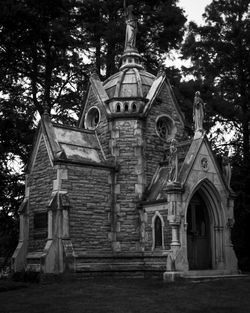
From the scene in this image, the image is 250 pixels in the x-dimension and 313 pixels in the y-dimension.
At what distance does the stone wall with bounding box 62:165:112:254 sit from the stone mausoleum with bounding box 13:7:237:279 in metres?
0.04

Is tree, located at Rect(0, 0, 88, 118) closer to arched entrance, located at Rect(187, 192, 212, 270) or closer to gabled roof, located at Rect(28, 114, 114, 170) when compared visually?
gabled roof, located at Rect(28, 114, 114, 170)

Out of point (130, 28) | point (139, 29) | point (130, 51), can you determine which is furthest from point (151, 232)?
point (139, 29)

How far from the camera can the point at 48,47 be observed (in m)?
27.4

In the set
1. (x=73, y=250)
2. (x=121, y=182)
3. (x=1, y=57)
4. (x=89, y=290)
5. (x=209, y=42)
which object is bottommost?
(x=89, y=290)

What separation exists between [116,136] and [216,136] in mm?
10583

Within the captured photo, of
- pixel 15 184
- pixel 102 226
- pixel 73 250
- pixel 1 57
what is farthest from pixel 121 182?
pixel 1 57

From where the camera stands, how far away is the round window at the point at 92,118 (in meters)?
22.5

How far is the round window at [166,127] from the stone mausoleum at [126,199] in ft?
0.69

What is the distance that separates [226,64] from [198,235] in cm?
1402

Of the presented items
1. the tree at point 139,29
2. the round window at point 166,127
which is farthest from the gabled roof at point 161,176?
the tree at point 139,29

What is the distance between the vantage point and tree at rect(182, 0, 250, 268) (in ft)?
91.8

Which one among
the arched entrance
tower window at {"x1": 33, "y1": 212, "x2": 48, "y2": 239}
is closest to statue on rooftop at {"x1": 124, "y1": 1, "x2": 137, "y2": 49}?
the arched entrance

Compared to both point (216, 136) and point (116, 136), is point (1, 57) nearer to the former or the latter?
point (116, 136)

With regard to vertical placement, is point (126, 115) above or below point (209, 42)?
below
